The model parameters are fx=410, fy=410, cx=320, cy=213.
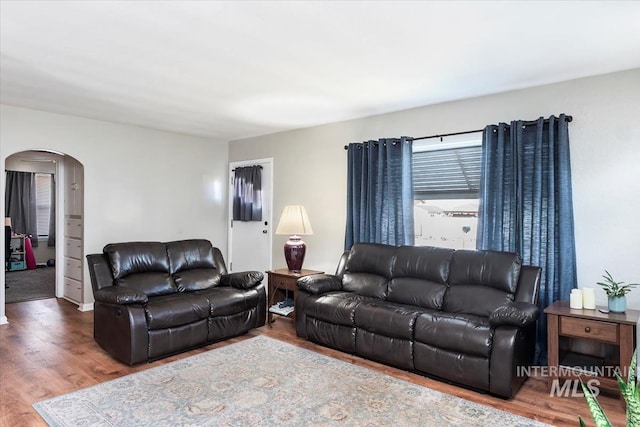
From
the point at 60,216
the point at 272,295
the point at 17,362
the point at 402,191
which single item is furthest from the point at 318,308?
the point at 60,216

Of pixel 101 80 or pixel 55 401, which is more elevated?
pixel 101 80

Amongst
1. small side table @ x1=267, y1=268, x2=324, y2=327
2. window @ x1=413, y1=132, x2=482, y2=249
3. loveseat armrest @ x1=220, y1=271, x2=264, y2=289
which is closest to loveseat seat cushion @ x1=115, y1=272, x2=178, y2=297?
loveseat armrest @ x1=220, y1=271, x2=264, y2=289

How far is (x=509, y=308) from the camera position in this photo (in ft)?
9.82

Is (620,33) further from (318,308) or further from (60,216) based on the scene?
(60,216)

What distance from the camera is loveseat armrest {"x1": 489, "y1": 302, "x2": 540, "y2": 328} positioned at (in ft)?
9.38

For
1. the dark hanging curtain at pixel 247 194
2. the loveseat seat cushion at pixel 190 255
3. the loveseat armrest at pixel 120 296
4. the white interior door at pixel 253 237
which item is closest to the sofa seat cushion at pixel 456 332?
the loveseat armrest at pixel 120 296

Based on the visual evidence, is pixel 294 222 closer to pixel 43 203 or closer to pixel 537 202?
pixel 537 202

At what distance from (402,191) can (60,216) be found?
473cm

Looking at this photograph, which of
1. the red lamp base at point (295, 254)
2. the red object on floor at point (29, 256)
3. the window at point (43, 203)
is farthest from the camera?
the window at point (43, 203)

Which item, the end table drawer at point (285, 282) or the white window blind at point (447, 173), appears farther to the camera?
the end table drawer at point (285, 282)

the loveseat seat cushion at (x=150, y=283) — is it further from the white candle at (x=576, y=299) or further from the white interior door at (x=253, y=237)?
the white candle at (x=576, y=299)

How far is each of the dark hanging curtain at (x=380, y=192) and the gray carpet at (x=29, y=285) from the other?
470 cm

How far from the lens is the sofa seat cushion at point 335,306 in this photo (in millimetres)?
3699

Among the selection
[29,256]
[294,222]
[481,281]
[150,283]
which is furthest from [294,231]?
[29,256]
